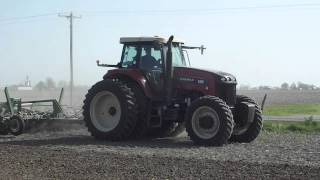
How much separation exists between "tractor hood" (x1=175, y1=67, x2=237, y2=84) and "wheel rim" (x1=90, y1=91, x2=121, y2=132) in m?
1.93

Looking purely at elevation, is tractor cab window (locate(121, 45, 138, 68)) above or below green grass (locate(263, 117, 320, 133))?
above

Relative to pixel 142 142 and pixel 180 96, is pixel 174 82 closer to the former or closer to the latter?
pixel 180 96

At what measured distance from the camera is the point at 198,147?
14453mm

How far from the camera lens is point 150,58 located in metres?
16.4

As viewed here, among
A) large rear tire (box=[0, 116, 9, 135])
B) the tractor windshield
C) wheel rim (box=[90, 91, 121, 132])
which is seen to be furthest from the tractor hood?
large rear tire (box=[0, 116, 9, 135])

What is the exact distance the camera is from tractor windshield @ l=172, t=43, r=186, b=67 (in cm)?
1644

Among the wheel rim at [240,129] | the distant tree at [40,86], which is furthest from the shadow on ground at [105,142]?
the distant tree at [40,86]

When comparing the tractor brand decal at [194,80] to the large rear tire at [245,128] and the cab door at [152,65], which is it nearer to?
the cab door at [152,65]

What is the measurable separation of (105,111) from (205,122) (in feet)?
10.6

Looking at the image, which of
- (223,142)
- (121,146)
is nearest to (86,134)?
(121,146)

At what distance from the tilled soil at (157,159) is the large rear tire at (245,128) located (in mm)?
282

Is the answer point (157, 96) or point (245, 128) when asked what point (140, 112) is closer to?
point (157, 96)

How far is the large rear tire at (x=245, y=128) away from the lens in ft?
51.8

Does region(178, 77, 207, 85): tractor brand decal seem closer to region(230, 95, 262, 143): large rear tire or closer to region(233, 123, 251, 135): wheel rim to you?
region(230, 95, 262, 143): large rear tire
